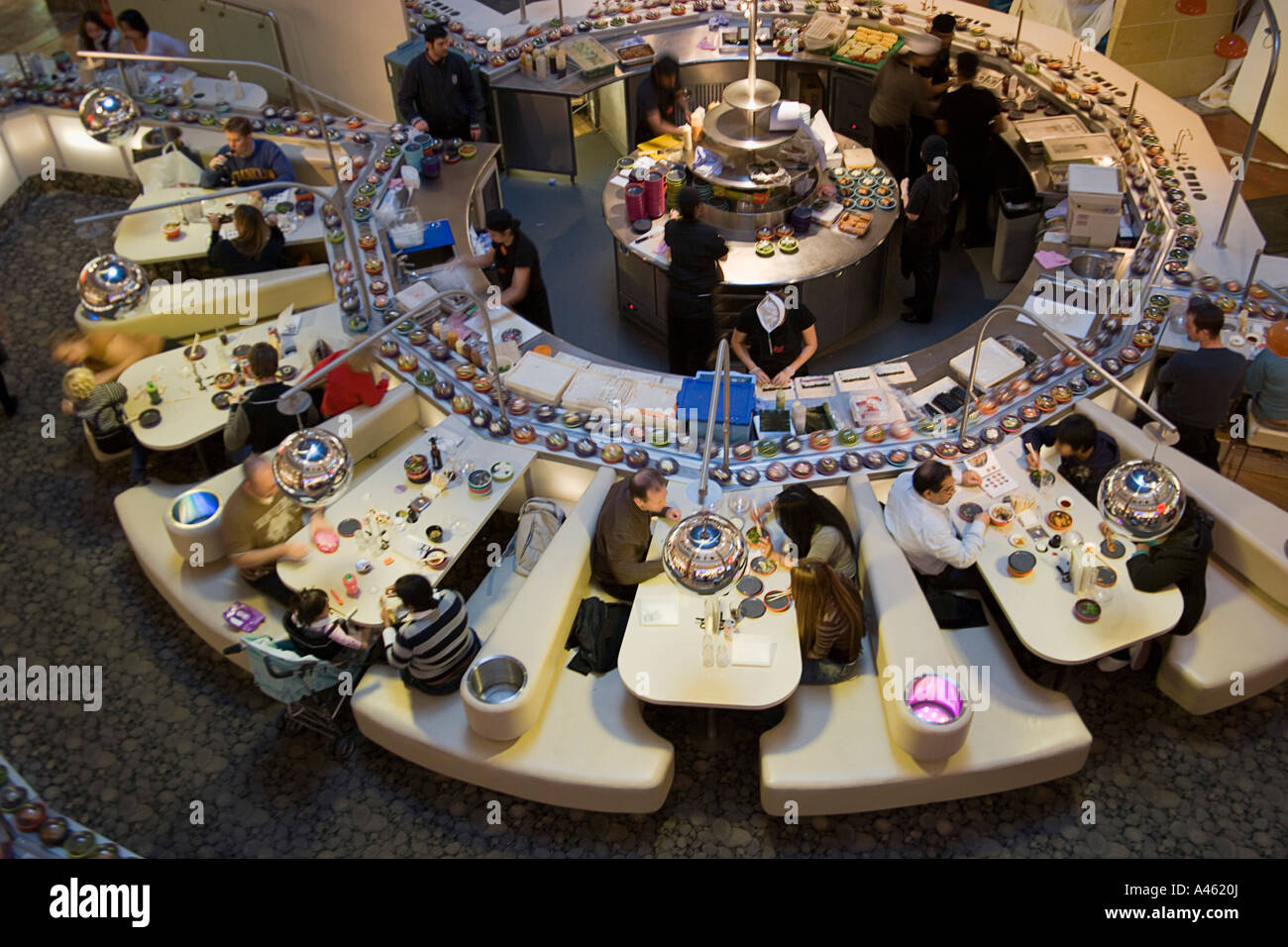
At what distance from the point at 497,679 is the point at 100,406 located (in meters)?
3.14

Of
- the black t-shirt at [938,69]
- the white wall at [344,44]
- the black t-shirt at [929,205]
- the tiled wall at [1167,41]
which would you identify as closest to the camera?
the black t-shirt at [929,205]

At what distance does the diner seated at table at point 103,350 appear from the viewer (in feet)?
21.7

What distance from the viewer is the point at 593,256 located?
8906mm

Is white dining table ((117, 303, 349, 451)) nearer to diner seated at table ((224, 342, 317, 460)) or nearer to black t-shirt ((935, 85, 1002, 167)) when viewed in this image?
diner seated at table ((224, 342, 317, 460))

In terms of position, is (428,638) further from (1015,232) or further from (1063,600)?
(1015,232)

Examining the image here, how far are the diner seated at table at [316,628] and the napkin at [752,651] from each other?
5.90ft

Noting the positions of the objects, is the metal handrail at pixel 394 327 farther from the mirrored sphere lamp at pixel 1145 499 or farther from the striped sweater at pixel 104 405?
the mirrored sphere lamp at pixel 1145 499

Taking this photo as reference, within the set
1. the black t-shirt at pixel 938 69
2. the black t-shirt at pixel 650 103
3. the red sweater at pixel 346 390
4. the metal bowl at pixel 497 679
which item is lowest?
the metal bowl at pixel 497 679

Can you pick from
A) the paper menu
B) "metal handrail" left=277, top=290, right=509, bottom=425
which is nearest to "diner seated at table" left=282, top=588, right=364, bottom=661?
"metal handrail" left=277, top=290, right=509, bottom=425

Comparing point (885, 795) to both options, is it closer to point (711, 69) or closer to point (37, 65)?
point (711, 69)

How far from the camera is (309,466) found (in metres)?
4.71

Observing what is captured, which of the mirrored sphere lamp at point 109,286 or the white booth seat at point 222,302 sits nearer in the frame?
the mirrored sphere lamp at point 109,286

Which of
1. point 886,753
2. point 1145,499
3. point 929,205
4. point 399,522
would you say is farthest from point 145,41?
point 1145,499

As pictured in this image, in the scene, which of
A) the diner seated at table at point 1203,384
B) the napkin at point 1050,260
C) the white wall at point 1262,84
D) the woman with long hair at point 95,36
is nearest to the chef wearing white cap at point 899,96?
the napkin at point 1050,260
